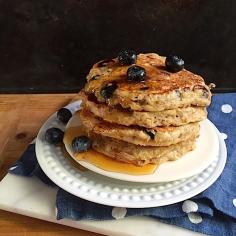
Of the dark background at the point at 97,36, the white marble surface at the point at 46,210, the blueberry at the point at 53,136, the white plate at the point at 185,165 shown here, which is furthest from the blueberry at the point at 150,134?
the dark background at the point at 97,36

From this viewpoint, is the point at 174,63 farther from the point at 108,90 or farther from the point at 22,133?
the point at 22,133

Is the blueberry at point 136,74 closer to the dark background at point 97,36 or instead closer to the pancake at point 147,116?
the pancake at point 147,116

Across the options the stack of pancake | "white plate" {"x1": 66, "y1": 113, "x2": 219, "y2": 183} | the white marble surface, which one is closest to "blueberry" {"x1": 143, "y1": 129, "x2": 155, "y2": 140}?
the stack of pancake

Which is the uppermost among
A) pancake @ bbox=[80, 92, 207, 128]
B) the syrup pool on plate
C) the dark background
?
pancake @ bbox=[80, 92, 207, 128]

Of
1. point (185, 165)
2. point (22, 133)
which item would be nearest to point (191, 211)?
point (185, 165)

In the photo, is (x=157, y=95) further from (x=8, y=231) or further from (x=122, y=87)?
(x=8, y=231)

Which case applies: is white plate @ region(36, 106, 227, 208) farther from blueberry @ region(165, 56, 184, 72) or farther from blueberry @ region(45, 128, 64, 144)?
blueberry @ region(165, 56, 184, 72)

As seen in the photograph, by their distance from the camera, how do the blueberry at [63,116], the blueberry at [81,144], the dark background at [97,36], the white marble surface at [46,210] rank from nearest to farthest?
the white marble surface at [46,210], the blueberry at [81,144], the blueberry at [63,116], the dark background at [97,36]
